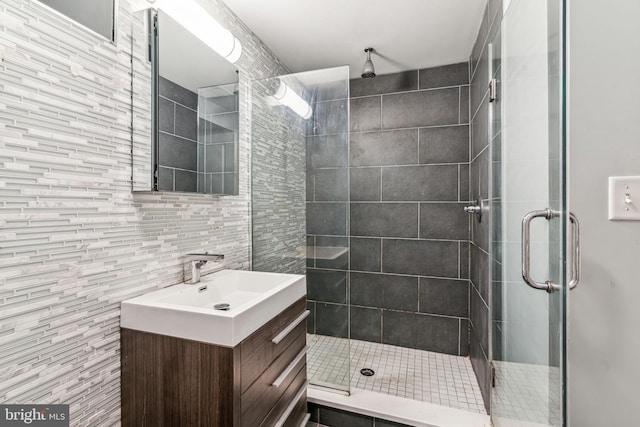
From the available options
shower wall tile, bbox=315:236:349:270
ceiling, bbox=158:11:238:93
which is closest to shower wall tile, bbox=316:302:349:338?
shower wall tile, bbox=315:236:349:270

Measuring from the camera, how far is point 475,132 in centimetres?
211

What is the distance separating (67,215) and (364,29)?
1.93 metres

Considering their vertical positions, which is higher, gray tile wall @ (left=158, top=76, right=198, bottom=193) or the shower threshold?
gray tile wall @ (left=158, top=76, right=198, bottom=193)

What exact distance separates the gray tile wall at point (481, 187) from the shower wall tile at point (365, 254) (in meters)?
0.76

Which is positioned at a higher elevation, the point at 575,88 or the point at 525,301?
the point at 575,88

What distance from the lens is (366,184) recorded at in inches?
104

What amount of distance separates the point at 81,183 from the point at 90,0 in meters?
0.62

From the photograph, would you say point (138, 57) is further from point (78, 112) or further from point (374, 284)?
point (374, 284)

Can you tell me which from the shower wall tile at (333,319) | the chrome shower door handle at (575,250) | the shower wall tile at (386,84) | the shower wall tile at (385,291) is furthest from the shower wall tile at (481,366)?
the shower wall tile at (386,84)

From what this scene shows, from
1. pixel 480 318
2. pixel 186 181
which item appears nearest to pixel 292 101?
pixel 186 181

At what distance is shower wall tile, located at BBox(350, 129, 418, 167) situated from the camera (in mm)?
2502

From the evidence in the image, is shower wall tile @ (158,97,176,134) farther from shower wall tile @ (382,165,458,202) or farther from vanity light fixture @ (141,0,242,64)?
shower wall tile @ (382,165,458,202)

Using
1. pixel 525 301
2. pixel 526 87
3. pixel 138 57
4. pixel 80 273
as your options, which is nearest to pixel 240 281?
pixel 80 273

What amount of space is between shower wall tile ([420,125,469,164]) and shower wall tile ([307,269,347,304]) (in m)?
1.27
